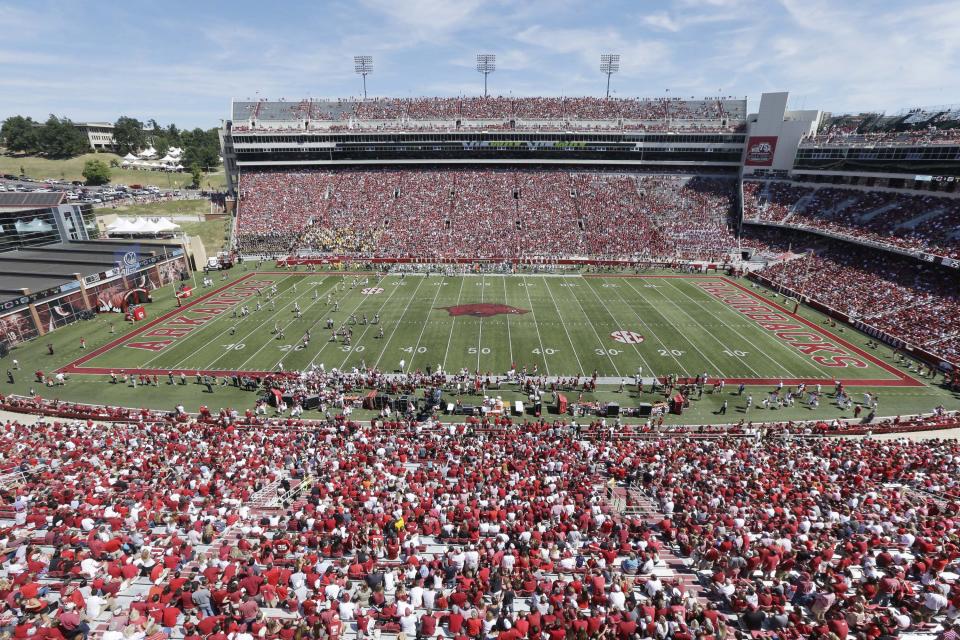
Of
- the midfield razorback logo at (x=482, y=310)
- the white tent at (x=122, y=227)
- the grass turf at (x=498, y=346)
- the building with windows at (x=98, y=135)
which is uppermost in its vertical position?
the building with windows at (x=98, y=135)

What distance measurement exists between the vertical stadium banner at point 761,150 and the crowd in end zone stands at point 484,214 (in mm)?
3681

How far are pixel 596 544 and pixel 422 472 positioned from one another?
5.85 metres

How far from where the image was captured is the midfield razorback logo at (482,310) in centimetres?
3647

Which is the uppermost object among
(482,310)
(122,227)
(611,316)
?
(122,227)

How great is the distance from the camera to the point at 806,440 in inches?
784

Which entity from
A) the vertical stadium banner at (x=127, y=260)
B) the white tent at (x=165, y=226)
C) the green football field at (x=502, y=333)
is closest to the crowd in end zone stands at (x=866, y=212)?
the green football field at (x=502, y=333)

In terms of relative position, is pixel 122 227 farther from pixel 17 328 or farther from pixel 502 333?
pixel 502 333

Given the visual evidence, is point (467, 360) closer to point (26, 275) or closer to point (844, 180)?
point (26, 275)

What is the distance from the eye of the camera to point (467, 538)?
1138cm

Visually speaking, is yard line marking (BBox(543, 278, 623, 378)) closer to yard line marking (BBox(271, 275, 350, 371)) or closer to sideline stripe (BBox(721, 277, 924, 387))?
sideline stripe (BBox(721, 277, 924, 387))

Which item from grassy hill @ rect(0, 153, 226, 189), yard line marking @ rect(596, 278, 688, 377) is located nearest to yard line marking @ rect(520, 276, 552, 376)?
yard line marking @ rect(596, 278, 688, 377)

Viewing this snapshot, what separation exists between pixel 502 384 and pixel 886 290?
1270 inches

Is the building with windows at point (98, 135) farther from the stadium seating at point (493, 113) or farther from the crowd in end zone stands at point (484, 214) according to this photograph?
the crowd in end zone stands at point (484, 214)

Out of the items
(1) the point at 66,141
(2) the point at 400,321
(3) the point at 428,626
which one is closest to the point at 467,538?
(3) the point at 428,626
